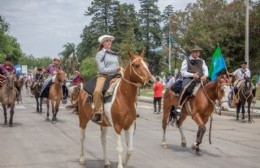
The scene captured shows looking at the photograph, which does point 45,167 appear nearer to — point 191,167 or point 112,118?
point 112,118

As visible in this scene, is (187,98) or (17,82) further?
(17,82)

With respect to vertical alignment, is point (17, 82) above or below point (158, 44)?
below

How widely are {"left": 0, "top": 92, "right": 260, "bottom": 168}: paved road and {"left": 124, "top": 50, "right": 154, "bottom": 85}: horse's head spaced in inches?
84.8

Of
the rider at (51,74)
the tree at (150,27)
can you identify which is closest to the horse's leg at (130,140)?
the rider at (51,74)

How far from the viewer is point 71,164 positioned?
985 cm

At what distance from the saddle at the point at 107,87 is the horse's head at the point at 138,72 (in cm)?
44

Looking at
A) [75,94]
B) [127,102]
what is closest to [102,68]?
[127,102]

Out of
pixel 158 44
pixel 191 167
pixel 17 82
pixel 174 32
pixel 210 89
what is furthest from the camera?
pixel 158 44

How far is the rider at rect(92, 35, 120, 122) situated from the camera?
29.3 feet

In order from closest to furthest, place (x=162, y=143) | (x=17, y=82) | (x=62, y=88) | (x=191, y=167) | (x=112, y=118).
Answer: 1. (x=112, y=118)
2. (x=191, y=167)
3. (x=162, y=143)
4. (x=17, y=82)
5. (x=62, y=88)

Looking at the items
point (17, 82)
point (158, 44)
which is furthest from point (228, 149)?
point (158, 44)

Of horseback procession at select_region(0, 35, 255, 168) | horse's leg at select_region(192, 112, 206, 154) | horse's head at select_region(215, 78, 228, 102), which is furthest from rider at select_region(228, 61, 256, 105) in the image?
horse's leg at select_region(192, 112, 206, 154)

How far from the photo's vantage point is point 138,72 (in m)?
8.39

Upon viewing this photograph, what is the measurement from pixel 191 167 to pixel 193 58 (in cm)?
384
